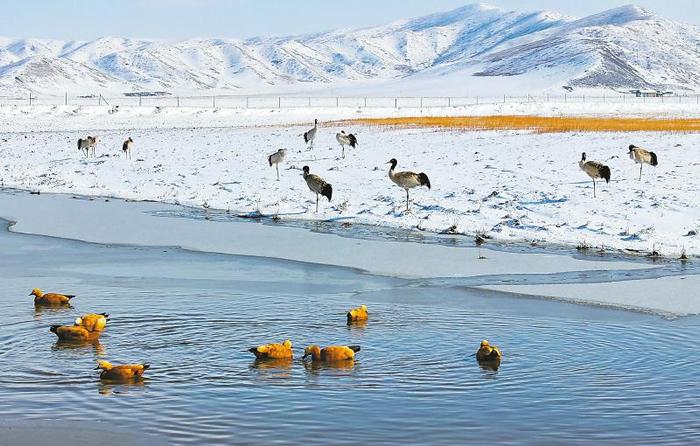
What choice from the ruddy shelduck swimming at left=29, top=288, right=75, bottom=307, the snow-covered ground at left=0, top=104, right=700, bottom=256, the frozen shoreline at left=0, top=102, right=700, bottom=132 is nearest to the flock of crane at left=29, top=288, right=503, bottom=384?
the ruddy shelduck swimming at left=29, top=288, right=75, bottom=307

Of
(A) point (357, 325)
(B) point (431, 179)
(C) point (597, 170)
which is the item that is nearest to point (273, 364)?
(A) point (357, 325)

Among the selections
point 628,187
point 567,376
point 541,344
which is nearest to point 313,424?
point 567,376

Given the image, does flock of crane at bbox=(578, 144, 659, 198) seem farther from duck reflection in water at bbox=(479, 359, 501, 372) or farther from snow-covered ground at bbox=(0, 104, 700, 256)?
duck reflection in water at bbox=(479, 359, 501, 372)

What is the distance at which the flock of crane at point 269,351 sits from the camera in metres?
9.91

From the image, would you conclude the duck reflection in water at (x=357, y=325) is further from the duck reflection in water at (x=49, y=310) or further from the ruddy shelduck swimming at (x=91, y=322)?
the duck reflection in water at (x=49, y=310)

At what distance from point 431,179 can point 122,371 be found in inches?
865

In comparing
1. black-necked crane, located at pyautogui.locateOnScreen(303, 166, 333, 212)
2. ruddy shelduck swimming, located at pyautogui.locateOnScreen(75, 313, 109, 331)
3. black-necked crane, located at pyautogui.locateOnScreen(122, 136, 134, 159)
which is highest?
black-necked crane, located at pyautogui.locateOnScreen(122, 136, 134, 159)

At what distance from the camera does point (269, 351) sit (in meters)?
10.8

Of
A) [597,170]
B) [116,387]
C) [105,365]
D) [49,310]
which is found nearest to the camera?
[116,387]

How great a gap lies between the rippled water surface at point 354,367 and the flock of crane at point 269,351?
0.15 metres

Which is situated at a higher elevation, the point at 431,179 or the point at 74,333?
the point at 431,179

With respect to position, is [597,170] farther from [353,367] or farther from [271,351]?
[271,351]

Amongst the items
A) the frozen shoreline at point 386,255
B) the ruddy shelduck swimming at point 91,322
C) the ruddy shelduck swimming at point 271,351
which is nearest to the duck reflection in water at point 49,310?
the ruddy shelduck swimming at point 91,322

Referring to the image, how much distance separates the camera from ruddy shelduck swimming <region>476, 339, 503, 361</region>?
10578mm
